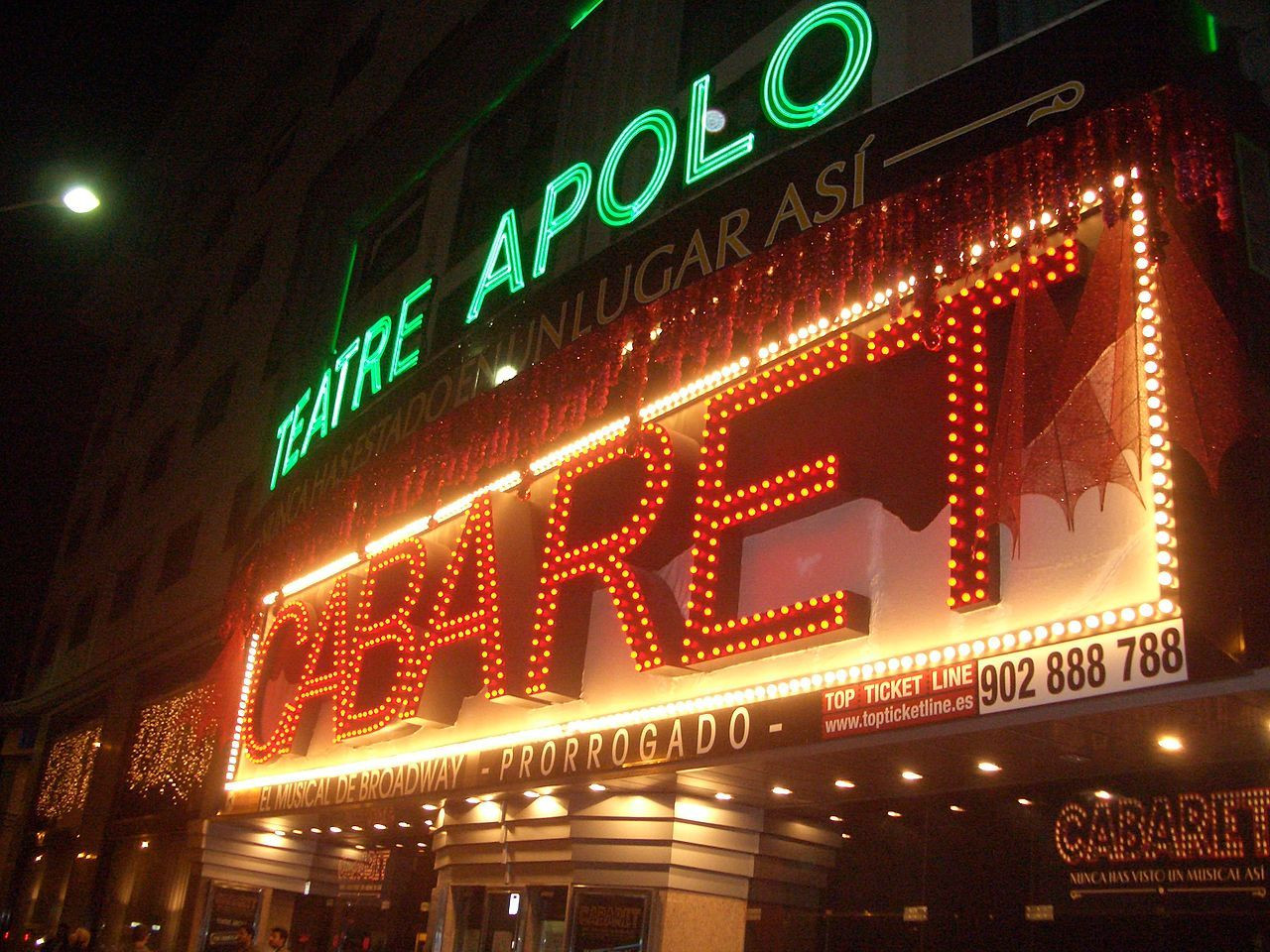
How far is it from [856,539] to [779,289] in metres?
1.80

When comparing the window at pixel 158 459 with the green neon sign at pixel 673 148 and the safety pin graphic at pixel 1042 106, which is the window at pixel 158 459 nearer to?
the green neon sign at pixel 673 148

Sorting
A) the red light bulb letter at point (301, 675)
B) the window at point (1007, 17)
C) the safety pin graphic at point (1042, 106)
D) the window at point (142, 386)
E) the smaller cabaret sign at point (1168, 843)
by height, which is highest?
the window at point (142, 386)

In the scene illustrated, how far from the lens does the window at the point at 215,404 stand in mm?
24531

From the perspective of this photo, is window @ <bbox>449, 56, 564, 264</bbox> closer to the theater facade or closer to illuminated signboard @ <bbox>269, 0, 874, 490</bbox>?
illuminated signboard @ <bbox>269, 0, 874, 490</bbox>

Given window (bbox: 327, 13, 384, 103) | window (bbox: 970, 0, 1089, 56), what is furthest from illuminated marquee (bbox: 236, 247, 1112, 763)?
window (bbox: 327, 13, 384, 103)

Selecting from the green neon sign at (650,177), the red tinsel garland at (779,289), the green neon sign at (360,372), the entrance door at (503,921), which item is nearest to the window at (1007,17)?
the red tinsel garland at (779,289)

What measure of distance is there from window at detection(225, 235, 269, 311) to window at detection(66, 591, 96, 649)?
26.6 ft

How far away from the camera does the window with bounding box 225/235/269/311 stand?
1045 inches

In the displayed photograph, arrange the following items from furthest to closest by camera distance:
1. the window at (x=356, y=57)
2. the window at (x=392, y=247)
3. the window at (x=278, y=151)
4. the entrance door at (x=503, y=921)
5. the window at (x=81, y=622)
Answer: the window at (x=278, y=151) < the window at (x=81, y=622) < the window at (x=356, y=57) < the window at (x=392, y=247) < the entrance door at (x=503, y=921)

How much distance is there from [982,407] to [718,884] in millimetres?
4431

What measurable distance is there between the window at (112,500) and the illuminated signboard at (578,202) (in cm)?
1402

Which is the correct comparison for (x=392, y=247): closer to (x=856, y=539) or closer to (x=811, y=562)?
(x=811, y=562)

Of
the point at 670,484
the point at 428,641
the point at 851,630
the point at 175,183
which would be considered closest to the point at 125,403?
the point at 175,183

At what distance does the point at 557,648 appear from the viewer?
29.8 feet
